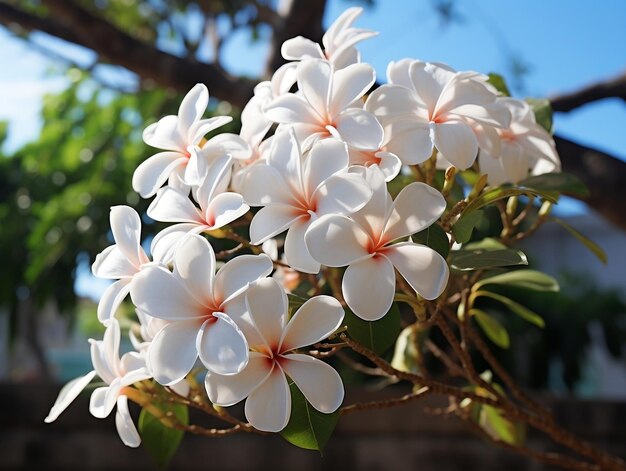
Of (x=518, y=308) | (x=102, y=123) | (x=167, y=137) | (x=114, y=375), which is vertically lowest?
(x=102, y=123)

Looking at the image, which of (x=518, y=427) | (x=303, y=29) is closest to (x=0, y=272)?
(x=303, y=29)

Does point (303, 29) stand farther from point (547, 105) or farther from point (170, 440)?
point (170, 440)

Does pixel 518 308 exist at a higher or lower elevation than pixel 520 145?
lower

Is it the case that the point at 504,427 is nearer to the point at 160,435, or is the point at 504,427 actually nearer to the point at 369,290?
the point at 160,435

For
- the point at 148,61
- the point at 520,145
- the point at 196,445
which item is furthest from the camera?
the point at 196,445

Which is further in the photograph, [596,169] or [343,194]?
[596,169]

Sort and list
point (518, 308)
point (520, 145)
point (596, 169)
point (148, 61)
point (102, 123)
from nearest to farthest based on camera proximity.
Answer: point (520, 145)
point (518, 308)
point (596, 169)
point (148, 61)
point (102, 123)

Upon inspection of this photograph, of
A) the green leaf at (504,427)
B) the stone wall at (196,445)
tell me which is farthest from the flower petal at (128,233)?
the stone wall at (196,445)

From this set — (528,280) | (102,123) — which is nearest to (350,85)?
(528,280)
